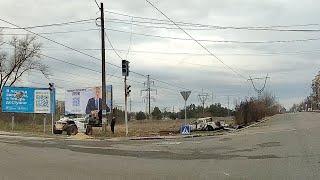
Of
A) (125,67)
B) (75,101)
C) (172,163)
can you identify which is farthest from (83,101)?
(172,163)

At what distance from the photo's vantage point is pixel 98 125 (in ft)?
141

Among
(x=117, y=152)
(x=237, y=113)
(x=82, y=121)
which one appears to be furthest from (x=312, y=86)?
(x=117, y=152)

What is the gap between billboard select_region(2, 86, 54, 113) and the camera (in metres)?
45.5

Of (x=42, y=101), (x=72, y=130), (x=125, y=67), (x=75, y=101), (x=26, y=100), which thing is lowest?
(x=72, y=130)

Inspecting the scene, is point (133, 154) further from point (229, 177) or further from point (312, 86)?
point (312, 86)

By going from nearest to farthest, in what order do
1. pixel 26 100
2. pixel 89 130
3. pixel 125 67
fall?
pixel 125 67 → pixel 89 130 → pixel 26 100

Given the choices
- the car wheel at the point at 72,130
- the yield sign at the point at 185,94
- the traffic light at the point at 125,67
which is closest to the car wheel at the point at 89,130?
the car wheel at the point at 72,130

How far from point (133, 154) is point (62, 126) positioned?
23077 millimetres

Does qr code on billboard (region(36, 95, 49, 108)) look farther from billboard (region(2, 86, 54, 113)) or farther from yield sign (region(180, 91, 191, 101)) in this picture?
yield sign (region(180, 91, 191, 101))


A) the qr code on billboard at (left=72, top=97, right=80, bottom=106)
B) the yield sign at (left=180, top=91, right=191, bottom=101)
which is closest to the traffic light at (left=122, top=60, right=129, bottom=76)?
the yield sign at (left=180, top=91, right=191, bottom=101)

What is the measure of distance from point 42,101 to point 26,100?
1434 millimetres

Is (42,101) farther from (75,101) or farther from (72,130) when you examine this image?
(75,101)

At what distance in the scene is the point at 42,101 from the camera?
45.5 metres

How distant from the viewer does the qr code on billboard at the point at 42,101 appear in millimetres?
45406
